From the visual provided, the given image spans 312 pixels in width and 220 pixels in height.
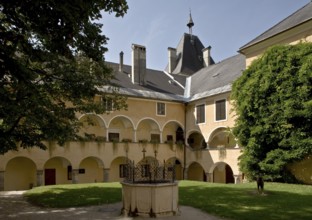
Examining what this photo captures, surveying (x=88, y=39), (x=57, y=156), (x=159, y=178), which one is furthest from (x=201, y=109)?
(x=88, y=39)

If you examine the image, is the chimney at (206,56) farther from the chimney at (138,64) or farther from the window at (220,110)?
the window at (220,110)

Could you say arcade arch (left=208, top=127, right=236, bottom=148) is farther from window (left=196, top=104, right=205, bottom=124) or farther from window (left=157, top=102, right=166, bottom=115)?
window (left=157, top=102, right=166, bottom=115)

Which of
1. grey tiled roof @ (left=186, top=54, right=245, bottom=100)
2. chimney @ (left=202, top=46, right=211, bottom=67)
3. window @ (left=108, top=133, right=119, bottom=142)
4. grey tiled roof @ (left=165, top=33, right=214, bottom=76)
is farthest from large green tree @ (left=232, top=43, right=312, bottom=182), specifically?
chimney @ (left=202, top=46, right=211, bottom=67)

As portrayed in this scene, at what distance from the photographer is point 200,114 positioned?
99.5 ft

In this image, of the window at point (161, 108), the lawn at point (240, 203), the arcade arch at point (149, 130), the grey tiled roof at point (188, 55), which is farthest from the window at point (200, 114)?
the lawn at point (240, 203)

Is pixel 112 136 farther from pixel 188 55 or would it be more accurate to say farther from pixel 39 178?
pixel 188 55

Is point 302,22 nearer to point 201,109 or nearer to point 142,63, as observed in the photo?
point 201,109

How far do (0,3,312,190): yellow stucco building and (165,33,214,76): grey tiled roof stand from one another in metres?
6.30

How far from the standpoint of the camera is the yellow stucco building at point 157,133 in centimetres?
2473

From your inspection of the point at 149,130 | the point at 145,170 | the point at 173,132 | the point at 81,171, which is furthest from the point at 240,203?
the point at 173,132

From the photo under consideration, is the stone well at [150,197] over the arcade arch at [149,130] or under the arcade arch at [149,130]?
under

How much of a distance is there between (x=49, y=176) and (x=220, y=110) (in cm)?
1575

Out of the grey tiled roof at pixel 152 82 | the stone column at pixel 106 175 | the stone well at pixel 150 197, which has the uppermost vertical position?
the grey tiled roof at pixel 152 82

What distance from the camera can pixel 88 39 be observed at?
9.11 meters
